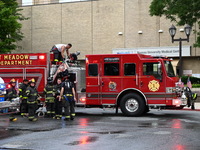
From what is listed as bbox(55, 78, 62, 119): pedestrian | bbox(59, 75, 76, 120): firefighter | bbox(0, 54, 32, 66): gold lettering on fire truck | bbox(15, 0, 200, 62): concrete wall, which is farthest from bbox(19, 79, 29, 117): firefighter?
bbox(15, 0, 200, 62): concrete wall

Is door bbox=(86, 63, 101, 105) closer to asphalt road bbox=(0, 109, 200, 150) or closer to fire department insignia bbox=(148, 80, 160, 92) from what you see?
asphalt road bbox=(0, 109, 200, 150)

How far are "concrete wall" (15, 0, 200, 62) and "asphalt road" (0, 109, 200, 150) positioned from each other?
22.5 metres

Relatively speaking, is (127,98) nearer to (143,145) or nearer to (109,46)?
(143,145)

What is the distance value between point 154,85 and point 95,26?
23212 millimetres

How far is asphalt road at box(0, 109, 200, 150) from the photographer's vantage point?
26.4 ft

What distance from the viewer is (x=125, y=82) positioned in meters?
13.9

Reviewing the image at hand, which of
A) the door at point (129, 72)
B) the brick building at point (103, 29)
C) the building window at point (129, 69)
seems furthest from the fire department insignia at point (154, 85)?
the brick building at point (103, 29)

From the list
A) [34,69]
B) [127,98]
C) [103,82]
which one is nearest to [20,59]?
[34,69]

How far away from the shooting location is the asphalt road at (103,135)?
8.04 meters

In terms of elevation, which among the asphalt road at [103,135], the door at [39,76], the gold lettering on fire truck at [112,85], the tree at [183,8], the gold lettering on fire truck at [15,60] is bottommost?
the asphalt road at [103,135]

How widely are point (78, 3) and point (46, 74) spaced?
895 inches

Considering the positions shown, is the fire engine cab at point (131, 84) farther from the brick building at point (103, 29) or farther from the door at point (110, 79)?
the brick building at point (103, 29)

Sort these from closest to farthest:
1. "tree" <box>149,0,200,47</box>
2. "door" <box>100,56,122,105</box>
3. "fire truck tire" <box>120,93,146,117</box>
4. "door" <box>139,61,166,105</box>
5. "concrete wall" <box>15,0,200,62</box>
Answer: "door" <box>139,61,166,105</box> → "fire truck tire" <box>120,93,146,117</box> → "door" <box>100,56,122,105</box> → "tree" <box>149,0,200,47</box> → "concrete wall" <box>15,0,200,62</box>

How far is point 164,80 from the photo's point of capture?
13461 mm
